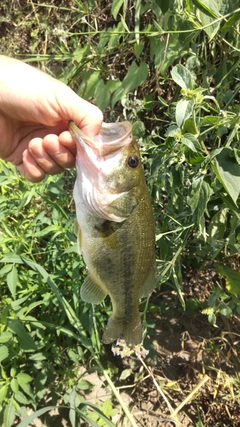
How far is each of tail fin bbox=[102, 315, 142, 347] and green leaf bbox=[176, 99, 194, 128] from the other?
3.35 feet

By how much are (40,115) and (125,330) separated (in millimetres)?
1105

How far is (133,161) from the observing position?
161 centimetres

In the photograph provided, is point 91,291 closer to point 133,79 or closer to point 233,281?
point 233,281

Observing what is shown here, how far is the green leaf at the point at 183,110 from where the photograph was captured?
134 centimetres

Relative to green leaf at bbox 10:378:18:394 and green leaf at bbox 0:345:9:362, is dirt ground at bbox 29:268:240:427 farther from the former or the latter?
green leaf at bbox 0:345:9:362

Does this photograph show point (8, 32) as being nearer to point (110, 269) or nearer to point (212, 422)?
point (110, 269)

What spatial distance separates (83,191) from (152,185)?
588 mm

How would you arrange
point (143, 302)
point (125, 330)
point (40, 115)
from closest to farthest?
point (40, 115), point (125, 330), point (143, 302)

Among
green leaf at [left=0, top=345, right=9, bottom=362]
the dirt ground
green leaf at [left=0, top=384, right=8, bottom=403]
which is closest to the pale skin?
green leaf at [left=0, top=345, right=9, bottom=362]

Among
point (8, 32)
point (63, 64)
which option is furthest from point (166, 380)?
point (8, 32)

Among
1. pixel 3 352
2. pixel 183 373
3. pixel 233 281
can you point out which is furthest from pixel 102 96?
pixel 183 373

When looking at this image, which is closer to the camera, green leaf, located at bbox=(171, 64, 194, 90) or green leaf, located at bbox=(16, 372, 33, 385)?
green leaf, located at bbox=(171, 64, 194, 90)

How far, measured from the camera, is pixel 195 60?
6.40ft

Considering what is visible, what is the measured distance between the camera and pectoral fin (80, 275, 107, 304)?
1.82 metres
